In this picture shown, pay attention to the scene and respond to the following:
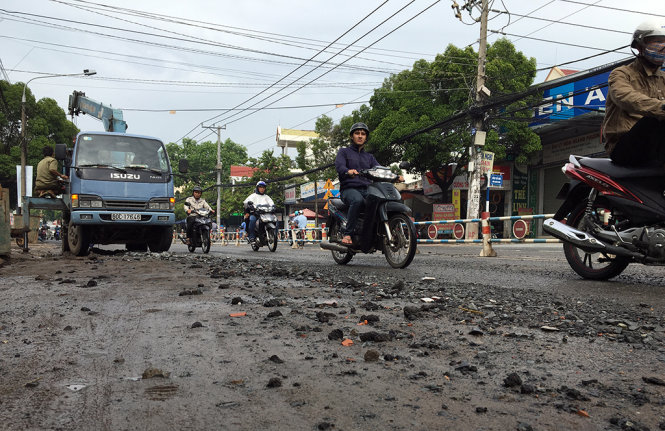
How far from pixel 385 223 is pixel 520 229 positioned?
210 inches

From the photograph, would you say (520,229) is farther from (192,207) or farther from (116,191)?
(116,191)

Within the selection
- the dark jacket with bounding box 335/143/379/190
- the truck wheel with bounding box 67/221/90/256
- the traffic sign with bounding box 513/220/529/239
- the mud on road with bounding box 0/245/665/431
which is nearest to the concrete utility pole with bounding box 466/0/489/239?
the traffic sign with bounding box 513/220/529/239

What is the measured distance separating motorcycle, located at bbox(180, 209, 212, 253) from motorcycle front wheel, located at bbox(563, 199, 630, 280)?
8969 millimetres

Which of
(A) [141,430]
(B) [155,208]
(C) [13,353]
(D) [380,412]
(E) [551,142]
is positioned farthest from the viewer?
(E) [551,142]

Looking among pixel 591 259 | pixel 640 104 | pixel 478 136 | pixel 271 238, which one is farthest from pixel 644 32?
pixel 478 136

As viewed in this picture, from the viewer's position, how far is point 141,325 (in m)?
2.60

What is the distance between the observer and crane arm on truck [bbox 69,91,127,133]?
14.3 metres

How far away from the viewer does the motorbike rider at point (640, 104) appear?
166 inches

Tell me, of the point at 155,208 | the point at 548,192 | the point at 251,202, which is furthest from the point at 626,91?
the point at 548,192

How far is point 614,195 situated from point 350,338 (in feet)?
10.8

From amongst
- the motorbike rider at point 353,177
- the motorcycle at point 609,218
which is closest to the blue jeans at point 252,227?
the motorbike rider at point 353,177

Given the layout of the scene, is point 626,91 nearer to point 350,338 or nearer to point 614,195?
point 614,195

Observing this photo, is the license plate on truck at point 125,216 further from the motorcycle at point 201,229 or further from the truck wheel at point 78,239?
the motorcycle at point 201,229

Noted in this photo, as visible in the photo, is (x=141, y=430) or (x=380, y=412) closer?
(x=141, y=430)
